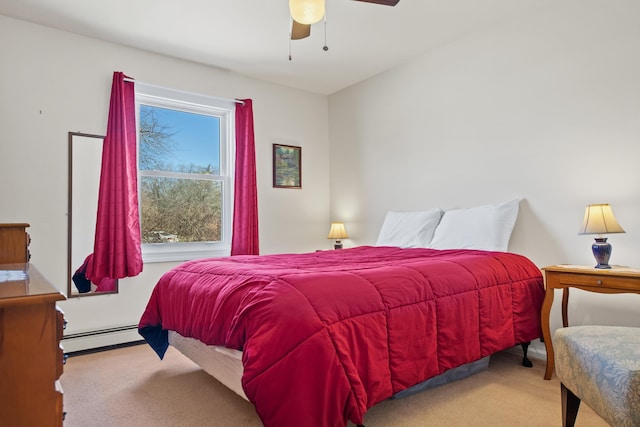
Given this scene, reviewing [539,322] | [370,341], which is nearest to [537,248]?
[539,322]

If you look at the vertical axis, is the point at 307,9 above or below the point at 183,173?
above

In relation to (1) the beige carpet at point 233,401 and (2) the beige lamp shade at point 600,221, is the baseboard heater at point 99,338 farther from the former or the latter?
(2) the beige lamp shade at point 600,221

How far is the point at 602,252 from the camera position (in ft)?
7.56

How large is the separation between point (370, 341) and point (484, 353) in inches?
36.7

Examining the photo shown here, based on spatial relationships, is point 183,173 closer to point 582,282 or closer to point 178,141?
point 178,141

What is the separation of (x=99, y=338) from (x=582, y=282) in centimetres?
345

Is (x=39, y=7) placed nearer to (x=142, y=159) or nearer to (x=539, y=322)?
(x=142, y=159)

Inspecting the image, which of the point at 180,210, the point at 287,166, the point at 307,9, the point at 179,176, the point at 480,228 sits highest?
the point at 307,9

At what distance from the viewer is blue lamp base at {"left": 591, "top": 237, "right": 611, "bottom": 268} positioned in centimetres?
230

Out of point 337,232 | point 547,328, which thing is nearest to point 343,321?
point 547,328

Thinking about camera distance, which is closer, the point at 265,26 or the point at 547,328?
the point at 547,328

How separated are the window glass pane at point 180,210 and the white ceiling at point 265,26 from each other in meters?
1.20

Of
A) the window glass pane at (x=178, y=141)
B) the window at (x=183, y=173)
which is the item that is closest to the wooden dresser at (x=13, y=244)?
the window at (x=183, y=173)

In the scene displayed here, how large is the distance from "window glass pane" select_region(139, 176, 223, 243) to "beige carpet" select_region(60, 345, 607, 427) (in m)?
1.34
